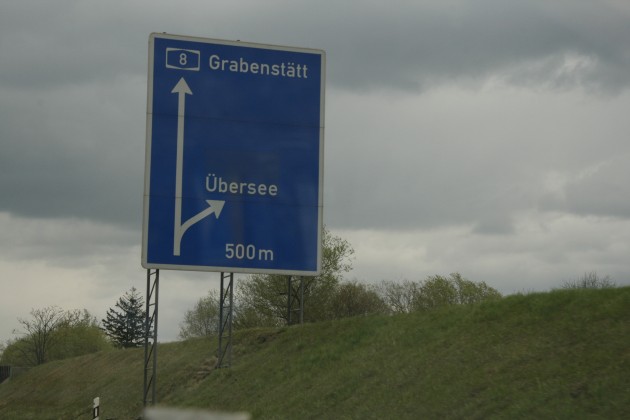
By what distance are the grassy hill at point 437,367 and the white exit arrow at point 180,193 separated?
454 cm

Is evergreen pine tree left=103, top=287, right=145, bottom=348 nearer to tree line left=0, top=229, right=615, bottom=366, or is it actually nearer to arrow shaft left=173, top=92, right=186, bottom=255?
tree line left=0, top=229, right=615, bottom=366

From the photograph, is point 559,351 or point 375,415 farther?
point 375,415

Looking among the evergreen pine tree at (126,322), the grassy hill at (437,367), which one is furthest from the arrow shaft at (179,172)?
the evergreen pine tree at (126,322)

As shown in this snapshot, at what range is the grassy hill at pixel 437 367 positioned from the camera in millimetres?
14875

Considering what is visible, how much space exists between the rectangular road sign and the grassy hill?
287 centimetres

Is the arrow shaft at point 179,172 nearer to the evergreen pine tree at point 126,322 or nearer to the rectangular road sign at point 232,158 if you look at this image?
the rectangular road sign at point 232,158

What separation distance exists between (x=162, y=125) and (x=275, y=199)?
3.31 metres

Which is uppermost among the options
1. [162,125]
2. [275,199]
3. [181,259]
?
[162,125]

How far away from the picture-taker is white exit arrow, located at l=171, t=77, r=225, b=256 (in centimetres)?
2383

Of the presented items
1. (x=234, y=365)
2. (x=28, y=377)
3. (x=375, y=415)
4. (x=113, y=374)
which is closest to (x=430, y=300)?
(x=28, y=377)

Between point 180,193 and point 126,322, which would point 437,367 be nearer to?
point 180,193

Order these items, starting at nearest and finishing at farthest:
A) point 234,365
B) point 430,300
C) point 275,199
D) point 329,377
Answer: point 329,377, point 275,199, point 234,365, point 430,300

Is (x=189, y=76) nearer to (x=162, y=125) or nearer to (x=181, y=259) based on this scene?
(x=162, y=125)

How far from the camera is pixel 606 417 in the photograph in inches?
508
